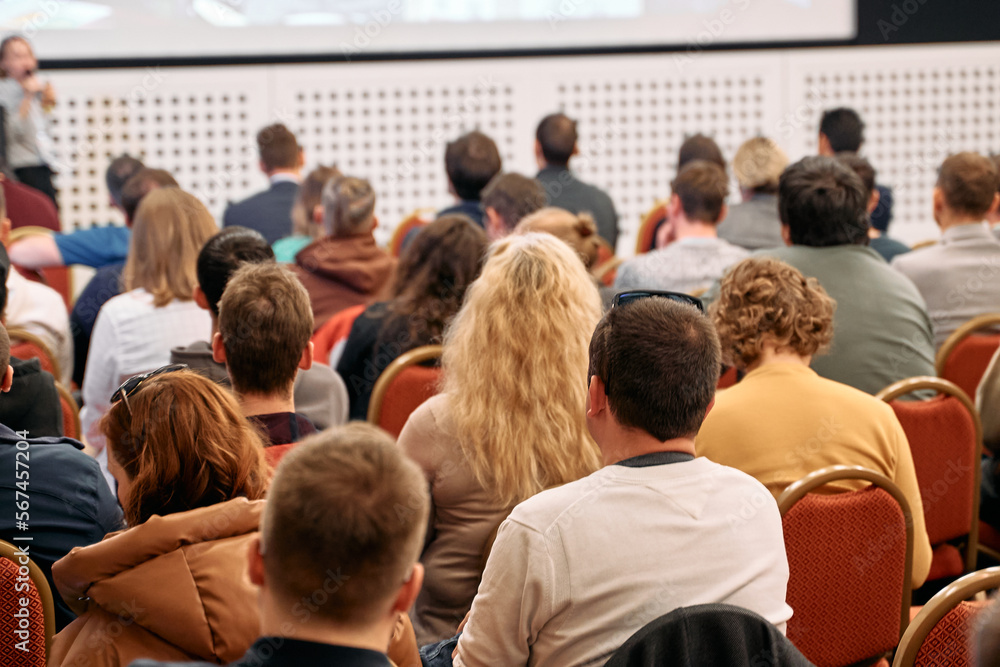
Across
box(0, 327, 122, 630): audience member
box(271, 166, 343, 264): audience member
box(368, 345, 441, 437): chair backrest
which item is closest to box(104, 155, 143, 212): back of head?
box(271, 166, 343, 264): audience member

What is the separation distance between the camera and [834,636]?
1709 millimetres

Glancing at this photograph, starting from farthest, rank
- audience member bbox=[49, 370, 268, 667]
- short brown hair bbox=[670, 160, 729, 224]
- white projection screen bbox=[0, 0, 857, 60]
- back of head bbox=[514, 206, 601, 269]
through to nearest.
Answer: white projection screen bbox=[0, 0, 857, 60], short brown hair bbox=[670, 160, 729, 224], back of head bbox=[514, 206, 601, 269], audience member bbox=[49, 370, 268, 667]

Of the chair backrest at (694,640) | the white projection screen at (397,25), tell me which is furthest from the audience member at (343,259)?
the white projection screen at (397,25)

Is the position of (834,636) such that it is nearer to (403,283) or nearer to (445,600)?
(445,600)

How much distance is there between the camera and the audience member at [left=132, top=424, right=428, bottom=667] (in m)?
0.92

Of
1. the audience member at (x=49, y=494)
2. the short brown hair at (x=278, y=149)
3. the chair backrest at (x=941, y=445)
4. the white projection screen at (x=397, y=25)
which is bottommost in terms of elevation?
the chair backrest at (x=941, y=445)

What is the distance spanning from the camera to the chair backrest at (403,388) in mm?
2531

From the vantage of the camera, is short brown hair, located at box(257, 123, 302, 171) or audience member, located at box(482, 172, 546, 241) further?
short brown hair, located at box(257, 123, 302, 171)

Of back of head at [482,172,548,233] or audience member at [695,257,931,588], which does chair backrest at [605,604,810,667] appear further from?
back of head at [482,172,548,233]

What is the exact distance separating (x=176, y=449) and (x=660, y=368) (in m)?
0.74

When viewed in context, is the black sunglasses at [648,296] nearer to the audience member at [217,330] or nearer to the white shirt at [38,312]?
the audience member at [217,330]

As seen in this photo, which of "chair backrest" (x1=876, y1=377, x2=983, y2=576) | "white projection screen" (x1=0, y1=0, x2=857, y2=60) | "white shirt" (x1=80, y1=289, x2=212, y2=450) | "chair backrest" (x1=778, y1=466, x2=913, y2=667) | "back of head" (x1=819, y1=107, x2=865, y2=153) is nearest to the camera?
"chair backrest" (x1=778, y1=466, x2=913, y2=667)

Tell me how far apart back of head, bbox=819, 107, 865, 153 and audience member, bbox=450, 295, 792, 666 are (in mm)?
4805

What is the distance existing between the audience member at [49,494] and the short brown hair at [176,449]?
31cm
